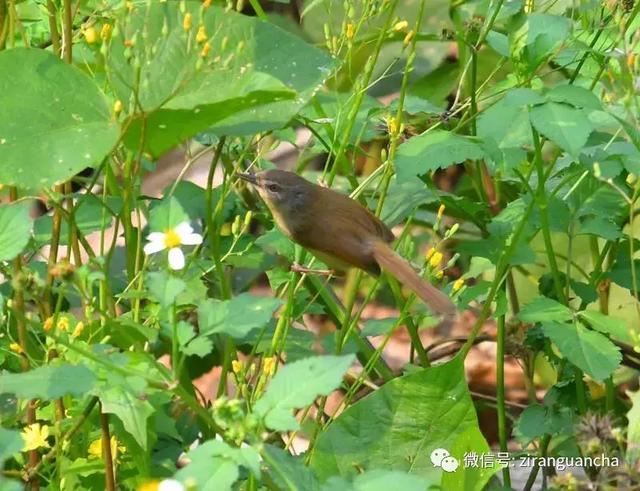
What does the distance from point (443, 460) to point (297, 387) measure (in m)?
0.78

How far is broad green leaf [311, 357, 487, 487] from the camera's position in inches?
86.0

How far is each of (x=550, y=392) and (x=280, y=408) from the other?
1104mm

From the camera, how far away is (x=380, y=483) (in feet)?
4.84

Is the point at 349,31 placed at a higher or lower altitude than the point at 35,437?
higher

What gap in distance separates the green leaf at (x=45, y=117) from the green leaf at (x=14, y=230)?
5.8 inches

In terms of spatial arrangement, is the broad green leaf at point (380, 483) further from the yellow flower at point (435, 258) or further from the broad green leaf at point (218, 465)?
the yellow flower at point (435, 258)

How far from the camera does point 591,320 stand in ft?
7.23

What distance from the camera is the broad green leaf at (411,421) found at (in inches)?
86.0

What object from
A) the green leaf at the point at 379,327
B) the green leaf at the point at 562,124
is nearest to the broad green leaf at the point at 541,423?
the green leaf at the point at 379,327

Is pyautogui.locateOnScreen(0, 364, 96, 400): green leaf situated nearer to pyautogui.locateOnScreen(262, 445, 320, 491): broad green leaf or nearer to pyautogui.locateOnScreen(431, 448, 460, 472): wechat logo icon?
pyautogui.locateOnScreen(262, 445, 320, 491): broad green leaf

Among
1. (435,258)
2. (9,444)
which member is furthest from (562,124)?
Answer: (9,444)

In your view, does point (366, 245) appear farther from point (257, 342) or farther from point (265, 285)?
point (265, 285)

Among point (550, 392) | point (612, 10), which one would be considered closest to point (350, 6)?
point (612, 10)

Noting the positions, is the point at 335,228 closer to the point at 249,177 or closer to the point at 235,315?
the point at 249,177
